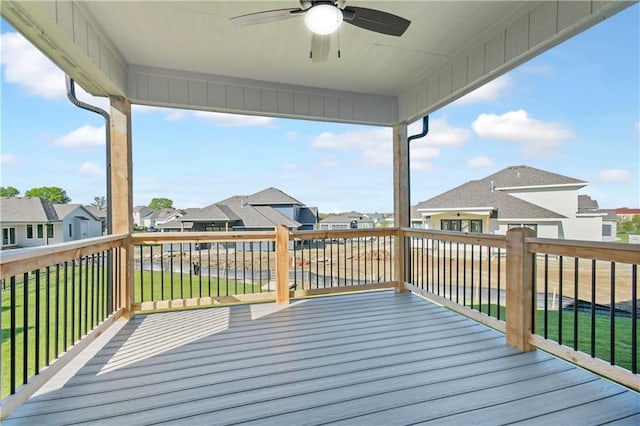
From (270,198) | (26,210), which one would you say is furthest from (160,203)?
(26,210)

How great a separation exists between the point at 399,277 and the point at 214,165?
3258mm

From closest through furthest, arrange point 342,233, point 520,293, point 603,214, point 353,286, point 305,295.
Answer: point 603,214, point 520,293, point 305,295, point 342,233, point 353,286

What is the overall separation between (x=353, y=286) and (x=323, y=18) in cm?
319

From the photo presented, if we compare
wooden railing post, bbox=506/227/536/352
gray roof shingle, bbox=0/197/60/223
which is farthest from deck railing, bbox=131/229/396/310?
wooden railing post, bbox=506/227/536/352

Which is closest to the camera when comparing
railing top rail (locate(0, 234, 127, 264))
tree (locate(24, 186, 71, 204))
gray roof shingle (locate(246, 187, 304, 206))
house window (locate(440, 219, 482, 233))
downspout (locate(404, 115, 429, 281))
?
railing top rail (locate(0, 234, 127, 264))

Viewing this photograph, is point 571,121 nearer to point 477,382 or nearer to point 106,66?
point 477,382

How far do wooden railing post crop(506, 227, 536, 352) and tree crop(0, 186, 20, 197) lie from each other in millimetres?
3663

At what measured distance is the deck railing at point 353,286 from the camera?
194 centimetres

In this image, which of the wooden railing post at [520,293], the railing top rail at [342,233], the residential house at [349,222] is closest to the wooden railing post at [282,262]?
the railing top rail at [342,233]

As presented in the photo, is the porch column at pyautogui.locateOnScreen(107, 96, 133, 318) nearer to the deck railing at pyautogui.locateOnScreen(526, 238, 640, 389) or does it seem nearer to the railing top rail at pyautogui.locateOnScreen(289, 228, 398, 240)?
the railing top rail at pyautogui.locateOnScreen(289, 228, 398, 240)

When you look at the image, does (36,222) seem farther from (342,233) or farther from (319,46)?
(342,233)

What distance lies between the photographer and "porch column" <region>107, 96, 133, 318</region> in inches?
135

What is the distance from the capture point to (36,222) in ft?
6.93

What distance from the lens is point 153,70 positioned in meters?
3.58
